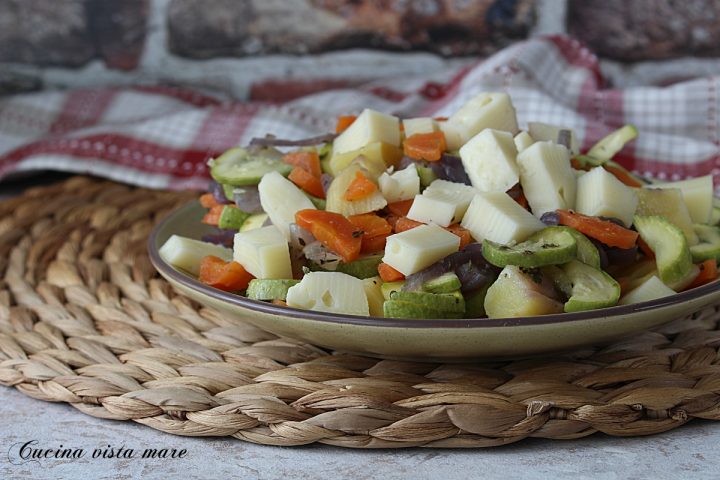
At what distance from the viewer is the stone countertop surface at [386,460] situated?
1.15 metres

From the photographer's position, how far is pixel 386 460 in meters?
1.19

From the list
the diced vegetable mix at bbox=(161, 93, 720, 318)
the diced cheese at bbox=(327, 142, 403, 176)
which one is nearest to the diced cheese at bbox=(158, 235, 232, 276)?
the diced vegetable mix at bbox=(161, 93, 720, 318)

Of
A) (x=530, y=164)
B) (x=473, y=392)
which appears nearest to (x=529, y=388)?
(x=473, y=392)

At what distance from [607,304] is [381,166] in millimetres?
445

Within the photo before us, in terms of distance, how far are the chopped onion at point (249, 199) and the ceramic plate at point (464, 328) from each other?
28 cm

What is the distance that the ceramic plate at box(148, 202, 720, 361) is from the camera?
1162mm

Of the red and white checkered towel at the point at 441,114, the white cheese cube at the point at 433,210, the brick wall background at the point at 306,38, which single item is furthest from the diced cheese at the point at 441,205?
the brick wall background at the point at 306,38

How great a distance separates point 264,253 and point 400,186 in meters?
0.24

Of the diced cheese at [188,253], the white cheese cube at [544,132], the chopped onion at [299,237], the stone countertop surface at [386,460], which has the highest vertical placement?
the white cheese cube at [544,132]

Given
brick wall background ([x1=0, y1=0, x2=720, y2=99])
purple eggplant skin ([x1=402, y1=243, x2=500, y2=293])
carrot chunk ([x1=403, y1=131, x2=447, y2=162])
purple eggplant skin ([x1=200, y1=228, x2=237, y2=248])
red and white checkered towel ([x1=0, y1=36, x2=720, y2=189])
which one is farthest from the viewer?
brick wall background ([x1=0, y1=0, x2=720, y2=99])

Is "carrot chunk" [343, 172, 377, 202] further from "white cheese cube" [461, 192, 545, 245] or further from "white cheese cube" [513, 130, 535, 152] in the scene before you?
"white cheese cube" [513, 130, 535, 152]

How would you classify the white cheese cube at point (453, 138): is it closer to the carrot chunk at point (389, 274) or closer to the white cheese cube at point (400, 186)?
the white cheese cube at point (400, 186)

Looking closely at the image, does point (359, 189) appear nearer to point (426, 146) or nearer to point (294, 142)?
point (426, 146)

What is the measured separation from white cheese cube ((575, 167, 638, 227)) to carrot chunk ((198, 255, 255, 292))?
514 mm
